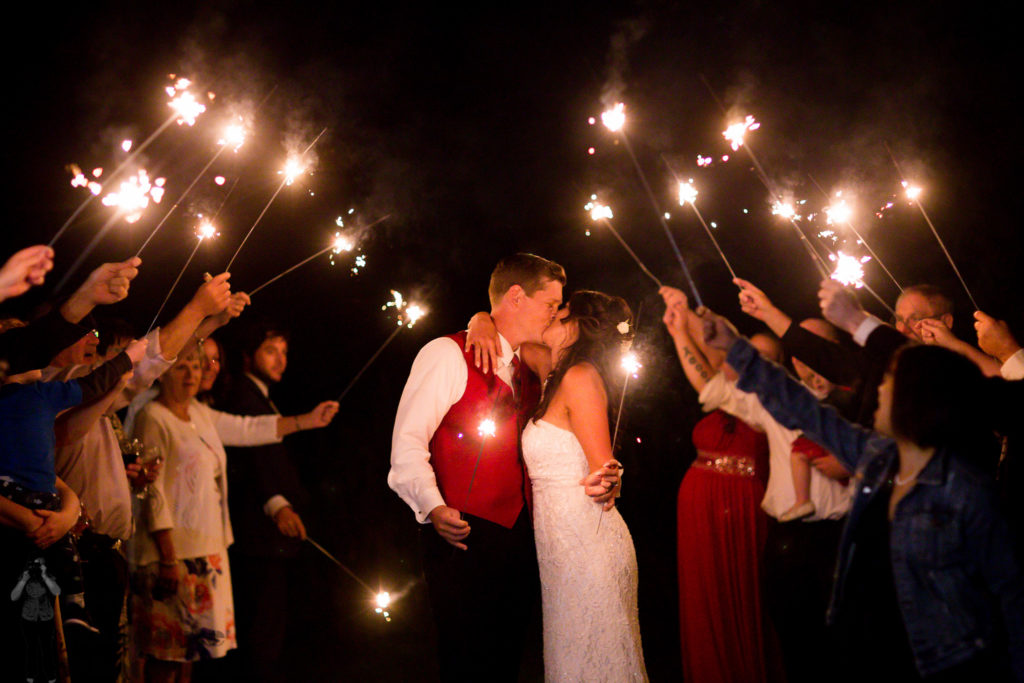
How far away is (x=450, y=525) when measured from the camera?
7.79ft

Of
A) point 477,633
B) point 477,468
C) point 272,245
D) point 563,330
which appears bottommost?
point 477,633

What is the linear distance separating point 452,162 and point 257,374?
1938mm

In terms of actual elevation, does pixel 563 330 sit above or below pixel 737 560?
above

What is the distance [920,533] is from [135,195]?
4110mm

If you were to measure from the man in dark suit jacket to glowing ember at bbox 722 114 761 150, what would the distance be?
3.34 m

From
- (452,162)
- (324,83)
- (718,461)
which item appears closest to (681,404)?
(718,461)

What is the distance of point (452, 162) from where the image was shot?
462cm

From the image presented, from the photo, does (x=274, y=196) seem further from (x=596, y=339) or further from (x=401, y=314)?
(x=596, y=339)

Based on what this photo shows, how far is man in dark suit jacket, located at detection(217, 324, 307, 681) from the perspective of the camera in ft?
12.9

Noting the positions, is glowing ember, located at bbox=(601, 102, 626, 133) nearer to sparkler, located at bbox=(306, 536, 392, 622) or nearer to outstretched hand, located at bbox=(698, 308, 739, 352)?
outstretched hand, located at bbox=(698, 308, 739, 352)

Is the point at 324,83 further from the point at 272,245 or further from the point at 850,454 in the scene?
the point at 850,454

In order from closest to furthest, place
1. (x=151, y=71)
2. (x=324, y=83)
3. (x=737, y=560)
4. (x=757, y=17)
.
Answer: (x=737, y=560), (x=151, y=71), (x=757, y=17), (x=324, y=83)

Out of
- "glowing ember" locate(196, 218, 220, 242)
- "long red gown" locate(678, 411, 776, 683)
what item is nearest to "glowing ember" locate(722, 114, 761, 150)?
"long red gown" locate(678, 411, 776, 683)

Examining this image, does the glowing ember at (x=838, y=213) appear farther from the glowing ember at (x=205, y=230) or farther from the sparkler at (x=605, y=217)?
the glowing ember at (x=205, y=230)
